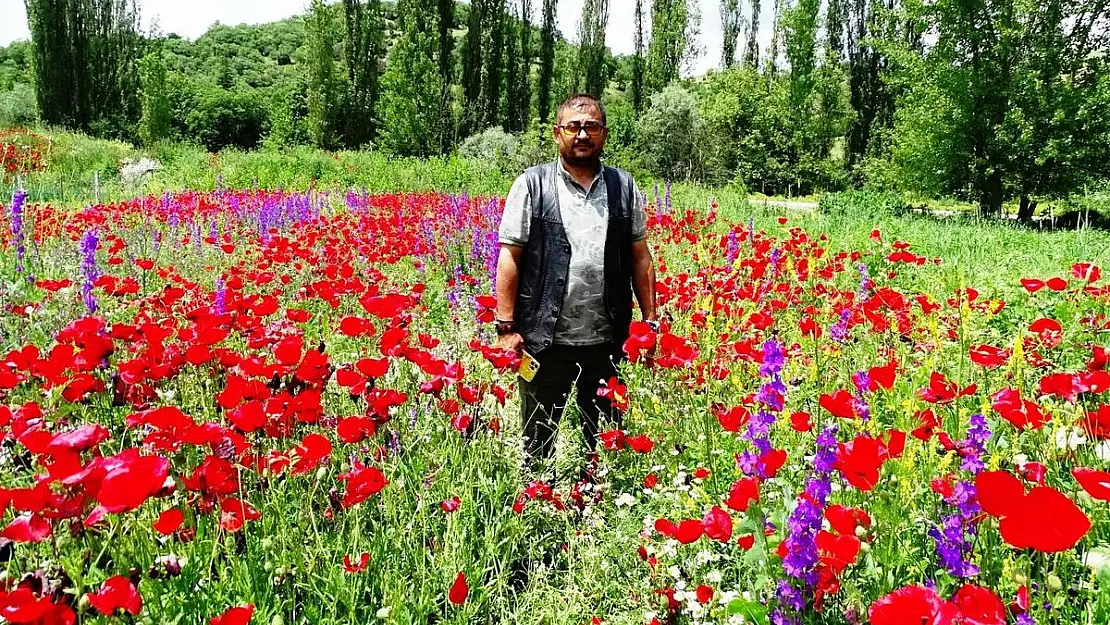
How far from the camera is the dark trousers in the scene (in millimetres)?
2627

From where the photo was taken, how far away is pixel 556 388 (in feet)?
8.82

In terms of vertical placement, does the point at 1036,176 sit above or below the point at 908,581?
above

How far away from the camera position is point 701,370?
2707 millimetres

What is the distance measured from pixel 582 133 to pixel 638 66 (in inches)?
1425

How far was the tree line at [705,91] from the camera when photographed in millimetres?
13398

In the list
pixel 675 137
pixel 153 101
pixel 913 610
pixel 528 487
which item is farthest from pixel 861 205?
pixel 153 101

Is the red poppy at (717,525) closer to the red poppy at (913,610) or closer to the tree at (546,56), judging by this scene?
the red poppy at (913,610)

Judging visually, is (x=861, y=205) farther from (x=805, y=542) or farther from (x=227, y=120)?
(x=227, y=120)

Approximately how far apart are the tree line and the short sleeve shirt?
14.5 meters

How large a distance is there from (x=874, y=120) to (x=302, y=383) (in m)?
31.0

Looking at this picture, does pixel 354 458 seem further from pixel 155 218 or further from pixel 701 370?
pixel 155 218

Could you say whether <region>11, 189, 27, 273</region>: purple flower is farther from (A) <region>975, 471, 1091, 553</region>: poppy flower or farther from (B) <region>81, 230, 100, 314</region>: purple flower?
(A) <region>975, 471, 1091, 553</region>: poppy flower

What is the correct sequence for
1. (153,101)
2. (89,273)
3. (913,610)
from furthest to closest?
1. (153,101)
2. (89,273)
3. (913,610)

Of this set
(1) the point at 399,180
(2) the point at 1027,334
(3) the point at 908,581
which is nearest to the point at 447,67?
(1) the point at 399,180
